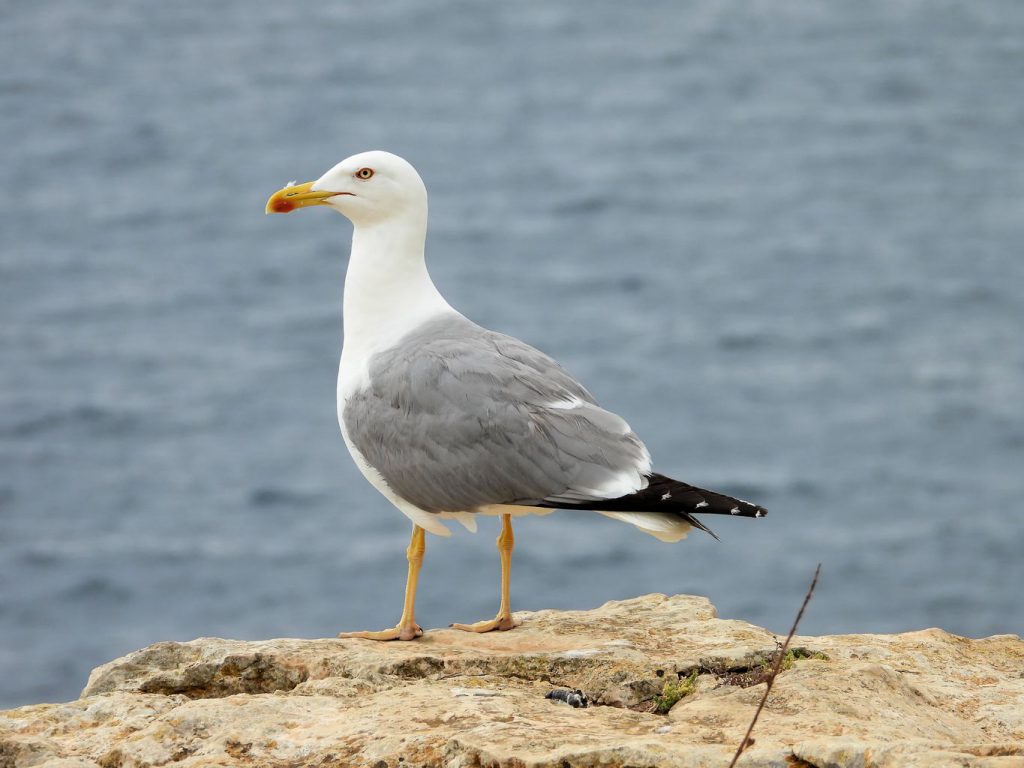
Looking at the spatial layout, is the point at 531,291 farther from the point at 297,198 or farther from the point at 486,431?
the point at 486,431

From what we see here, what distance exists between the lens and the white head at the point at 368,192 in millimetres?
7965

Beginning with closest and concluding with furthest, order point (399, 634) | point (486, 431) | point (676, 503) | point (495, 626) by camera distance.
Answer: point (676, 503) → point (486, 431) → point (399, 634) → point (495, 626)

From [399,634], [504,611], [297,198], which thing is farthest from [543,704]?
[297,198]

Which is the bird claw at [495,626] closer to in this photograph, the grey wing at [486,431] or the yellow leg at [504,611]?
the yellow leg at [504,611]

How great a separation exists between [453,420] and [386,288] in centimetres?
109

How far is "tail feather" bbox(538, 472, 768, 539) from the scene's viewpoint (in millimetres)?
6453

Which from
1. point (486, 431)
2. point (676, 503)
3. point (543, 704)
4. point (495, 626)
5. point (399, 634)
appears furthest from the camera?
point (495, 626)

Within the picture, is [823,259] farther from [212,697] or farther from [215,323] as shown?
[212,697]

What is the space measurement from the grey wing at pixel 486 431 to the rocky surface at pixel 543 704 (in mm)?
697

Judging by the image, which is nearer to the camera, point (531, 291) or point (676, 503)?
point (676, 503)

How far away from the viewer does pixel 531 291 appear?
130 ft

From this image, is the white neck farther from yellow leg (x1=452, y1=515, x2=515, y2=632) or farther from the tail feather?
the tail feather

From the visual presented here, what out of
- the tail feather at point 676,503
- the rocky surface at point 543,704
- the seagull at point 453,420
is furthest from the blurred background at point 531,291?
the tail feather at point 676,503

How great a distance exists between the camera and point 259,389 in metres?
35.6
